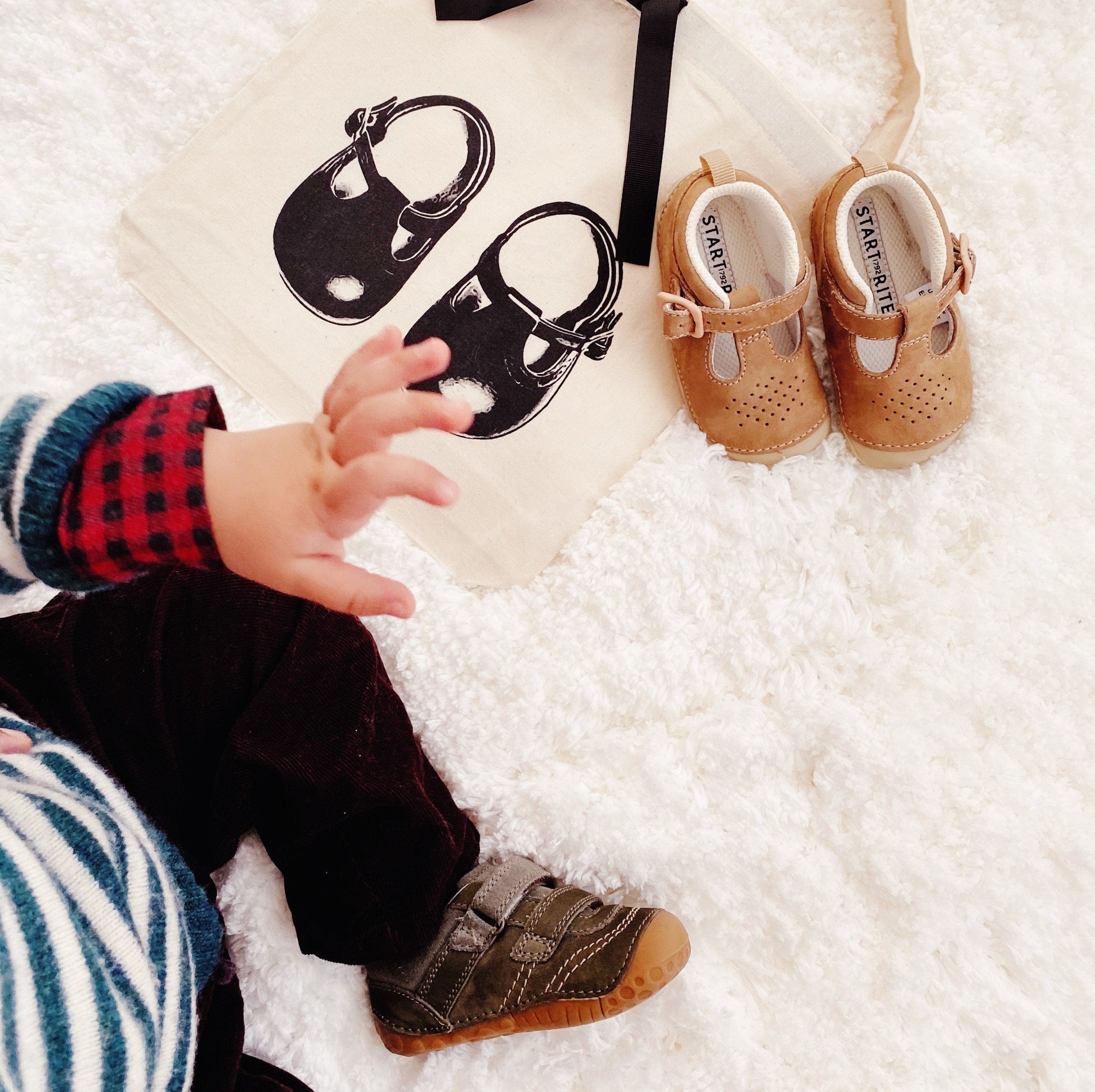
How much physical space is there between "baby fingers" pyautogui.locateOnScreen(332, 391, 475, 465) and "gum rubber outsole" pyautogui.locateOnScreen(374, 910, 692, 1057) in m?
0.40

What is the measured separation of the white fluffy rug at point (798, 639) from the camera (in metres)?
0.63

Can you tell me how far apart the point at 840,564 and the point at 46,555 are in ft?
1.87

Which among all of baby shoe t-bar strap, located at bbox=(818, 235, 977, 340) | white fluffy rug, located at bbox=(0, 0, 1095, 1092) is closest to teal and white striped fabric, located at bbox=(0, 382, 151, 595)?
white fluffy rug, located at bbox=(0, 0, 1095, 1092)

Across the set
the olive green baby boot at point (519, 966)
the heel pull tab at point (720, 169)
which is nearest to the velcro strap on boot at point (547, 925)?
the olive green baby boot at point (519, 966)

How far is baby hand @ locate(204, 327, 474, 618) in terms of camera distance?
34 cm

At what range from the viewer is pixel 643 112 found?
2.17 feet

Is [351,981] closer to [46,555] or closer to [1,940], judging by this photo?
[1,940]

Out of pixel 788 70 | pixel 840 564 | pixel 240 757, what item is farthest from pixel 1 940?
pixel 788 70

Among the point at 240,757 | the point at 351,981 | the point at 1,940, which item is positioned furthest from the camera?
the point at 351,981

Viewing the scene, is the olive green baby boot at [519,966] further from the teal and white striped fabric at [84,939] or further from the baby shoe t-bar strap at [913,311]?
the baby shoe t-bar strap at [913,311]

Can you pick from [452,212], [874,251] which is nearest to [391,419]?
[452,212]

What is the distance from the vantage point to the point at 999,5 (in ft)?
2.24

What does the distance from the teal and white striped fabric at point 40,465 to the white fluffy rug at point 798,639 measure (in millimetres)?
302

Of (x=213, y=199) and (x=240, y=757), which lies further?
(x=213, y=199)
